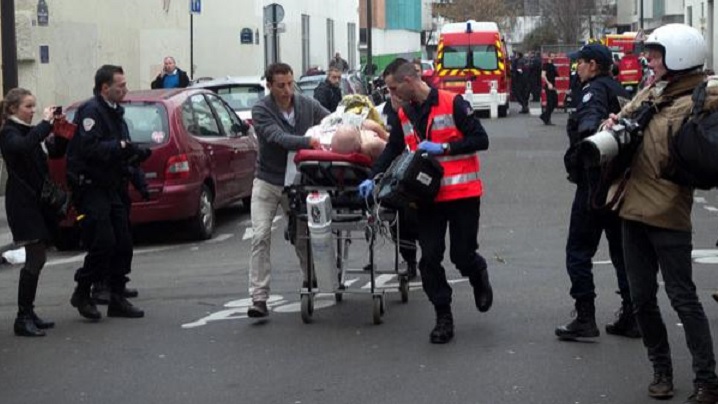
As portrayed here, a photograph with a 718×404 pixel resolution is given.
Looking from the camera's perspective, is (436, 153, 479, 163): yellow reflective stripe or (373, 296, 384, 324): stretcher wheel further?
(373, 296, 384, 324): stretcher wheel

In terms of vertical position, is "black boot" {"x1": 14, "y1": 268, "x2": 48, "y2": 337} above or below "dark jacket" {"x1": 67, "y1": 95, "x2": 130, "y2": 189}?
below

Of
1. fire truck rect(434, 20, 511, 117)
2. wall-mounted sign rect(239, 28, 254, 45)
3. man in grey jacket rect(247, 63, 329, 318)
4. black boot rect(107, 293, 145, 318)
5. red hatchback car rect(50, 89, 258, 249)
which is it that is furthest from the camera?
wall-mounted sign rect(239, 28, 254, 45)

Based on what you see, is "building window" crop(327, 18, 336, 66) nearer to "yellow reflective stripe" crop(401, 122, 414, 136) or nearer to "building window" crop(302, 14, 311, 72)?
"building window" crop(302, 14, 311, 72)

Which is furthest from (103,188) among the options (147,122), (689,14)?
(689,14)

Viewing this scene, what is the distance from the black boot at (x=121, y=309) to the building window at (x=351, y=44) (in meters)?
58.9

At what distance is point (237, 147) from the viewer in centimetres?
1641

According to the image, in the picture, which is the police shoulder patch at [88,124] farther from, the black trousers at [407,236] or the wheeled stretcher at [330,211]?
the black trousers at [407,236]

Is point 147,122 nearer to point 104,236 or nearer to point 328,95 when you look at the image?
point 104,236

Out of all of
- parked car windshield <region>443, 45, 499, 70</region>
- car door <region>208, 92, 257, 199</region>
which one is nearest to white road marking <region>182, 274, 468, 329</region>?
car door <region>208, 92, 257, 199</region>

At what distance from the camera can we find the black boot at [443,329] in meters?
8.98

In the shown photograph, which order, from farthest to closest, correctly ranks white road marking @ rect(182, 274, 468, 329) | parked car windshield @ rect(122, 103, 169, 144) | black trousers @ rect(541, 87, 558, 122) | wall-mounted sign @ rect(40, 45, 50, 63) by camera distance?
black trousers @ rect(541, 87, 558, 122) < wall-mounted sign @ rect(40, 45, 50, 63) < parked car windshield @ rect(122, 103, 169, 144) < white road marking @ rect(182, 274, 468, 329)

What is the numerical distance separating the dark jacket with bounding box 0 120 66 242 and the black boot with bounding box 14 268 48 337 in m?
0.30

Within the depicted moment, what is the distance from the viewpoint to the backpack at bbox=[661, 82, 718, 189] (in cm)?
670

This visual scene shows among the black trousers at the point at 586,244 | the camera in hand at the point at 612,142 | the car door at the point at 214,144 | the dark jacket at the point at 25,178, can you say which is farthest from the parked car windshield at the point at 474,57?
the camera in hand at the point at 612,142
